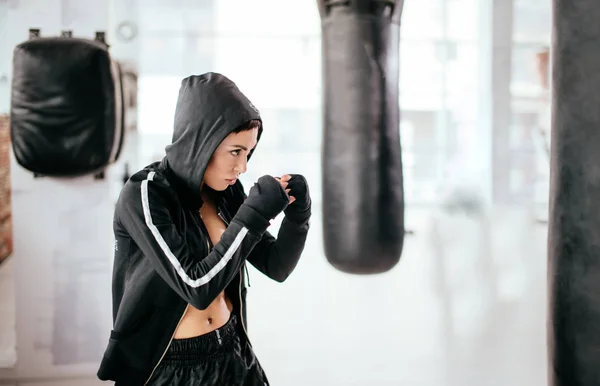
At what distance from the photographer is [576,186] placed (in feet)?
4.18

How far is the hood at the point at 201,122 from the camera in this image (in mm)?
1083

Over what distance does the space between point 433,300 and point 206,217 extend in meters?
1.17

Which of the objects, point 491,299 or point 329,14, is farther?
→ point 491,299

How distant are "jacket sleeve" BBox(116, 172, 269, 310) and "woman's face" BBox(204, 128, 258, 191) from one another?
5.2 inches

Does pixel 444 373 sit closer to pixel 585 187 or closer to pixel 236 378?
pixel 585 187

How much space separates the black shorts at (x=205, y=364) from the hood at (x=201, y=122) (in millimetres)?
323

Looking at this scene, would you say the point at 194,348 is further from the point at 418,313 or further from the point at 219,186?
the point at 418,313

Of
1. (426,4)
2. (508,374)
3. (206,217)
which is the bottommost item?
(508,374)

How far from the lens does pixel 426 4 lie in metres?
1.94

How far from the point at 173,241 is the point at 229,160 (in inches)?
8.9

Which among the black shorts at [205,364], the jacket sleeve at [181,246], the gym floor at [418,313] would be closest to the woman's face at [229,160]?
the jacket sleeve at [181,246]

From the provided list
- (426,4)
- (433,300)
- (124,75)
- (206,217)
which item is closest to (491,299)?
(433,300)

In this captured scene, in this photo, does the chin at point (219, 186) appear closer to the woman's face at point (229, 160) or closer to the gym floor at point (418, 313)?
the woman's face at point (229, 160)

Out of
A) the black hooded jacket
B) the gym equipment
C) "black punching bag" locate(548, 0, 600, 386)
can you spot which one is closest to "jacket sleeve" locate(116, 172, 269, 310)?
the black hooded jacket
